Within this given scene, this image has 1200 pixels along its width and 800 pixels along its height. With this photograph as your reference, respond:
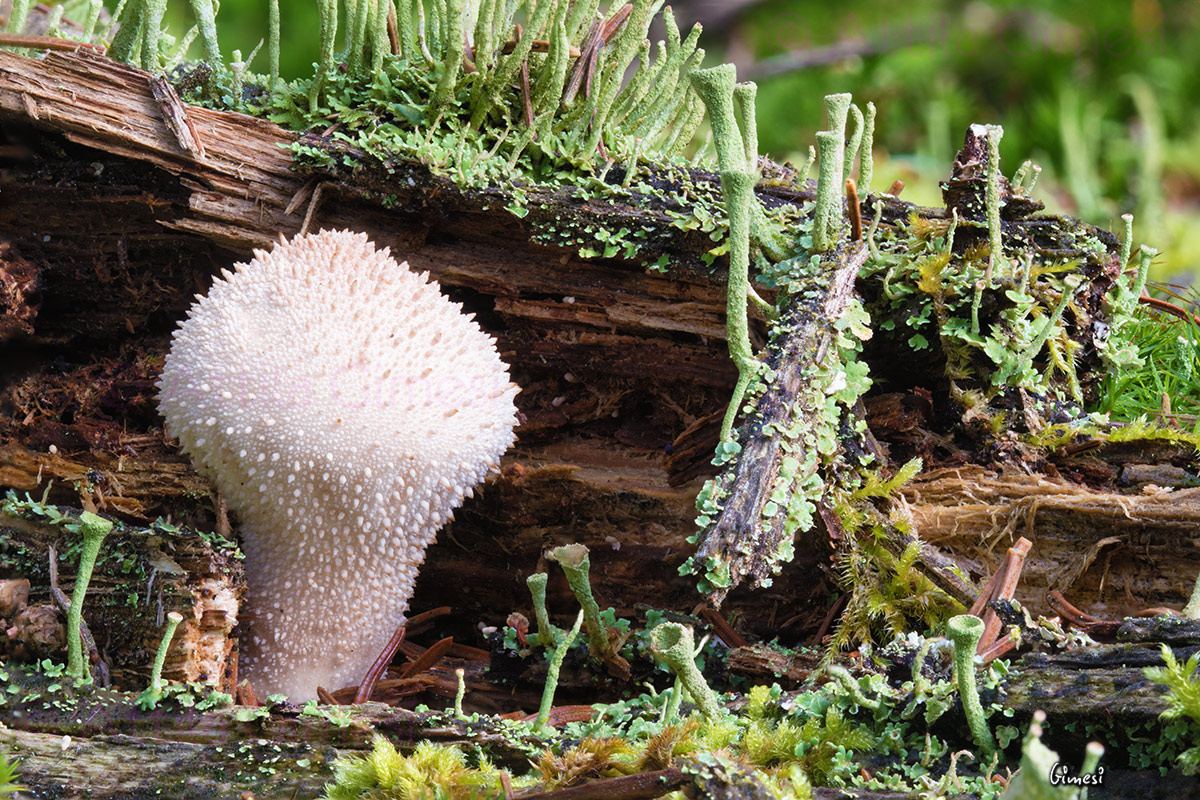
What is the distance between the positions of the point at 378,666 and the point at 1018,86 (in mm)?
6917

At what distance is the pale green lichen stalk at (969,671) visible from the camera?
1617 mm

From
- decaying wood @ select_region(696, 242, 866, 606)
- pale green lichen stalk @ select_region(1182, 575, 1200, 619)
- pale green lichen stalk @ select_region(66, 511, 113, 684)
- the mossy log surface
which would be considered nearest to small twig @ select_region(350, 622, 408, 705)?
the mossy log surface

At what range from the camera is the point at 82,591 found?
6.43ft

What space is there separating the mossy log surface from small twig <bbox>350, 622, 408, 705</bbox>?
26 cm

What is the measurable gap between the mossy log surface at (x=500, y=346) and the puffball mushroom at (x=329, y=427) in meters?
0.34

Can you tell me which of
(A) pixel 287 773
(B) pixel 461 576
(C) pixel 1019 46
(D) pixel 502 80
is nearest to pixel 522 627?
(B) pixel 461 576

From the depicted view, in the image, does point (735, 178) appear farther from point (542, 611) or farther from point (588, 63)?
point (542, 611)

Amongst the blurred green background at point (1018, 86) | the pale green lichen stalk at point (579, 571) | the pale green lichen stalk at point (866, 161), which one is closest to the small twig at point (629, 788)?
the pale green lichen stalk at point (579, 571)

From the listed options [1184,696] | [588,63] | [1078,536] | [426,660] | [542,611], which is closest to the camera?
[1184,696]

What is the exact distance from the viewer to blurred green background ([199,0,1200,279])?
6.28 m

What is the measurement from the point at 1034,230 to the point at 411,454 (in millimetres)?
1830

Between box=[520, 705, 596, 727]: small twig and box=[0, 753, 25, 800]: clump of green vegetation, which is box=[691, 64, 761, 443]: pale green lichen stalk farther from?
box=[0, 753, 25, 800]: clump of green vegetation

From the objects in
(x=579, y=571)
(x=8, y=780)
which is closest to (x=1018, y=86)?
(x=579, y=571)

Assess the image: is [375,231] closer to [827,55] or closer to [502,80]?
[502,80]
